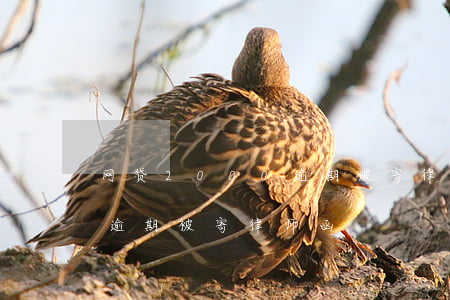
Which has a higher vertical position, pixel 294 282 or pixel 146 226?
pixel 146 226

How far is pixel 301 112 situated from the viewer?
13.5 ft

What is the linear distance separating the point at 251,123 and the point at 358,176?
1459mm

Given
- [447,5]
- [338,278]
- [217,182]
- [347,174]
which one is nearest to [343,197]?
[347,174]

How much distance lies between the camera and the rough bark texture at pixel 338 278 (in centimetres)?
297

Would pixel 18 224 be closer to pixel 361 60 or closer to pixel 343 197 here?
pixel 343 197

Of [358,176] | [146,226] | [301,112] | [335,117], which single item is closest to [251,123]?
[301,112]

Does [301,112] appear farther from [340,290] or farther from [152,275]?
[152,275]

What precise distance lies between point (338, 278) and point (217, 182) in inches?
32.3

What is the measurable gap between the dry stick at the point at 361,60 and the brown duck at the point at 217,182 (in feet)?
5.62

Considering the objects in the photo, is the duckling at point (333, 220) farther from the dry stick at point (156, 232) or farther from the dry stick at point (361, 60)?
the dry stick at point (361, 60)

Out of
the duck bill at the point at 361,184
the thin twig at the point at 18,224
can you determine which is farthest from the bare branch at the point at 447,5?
the thin twig at the point at 18,224

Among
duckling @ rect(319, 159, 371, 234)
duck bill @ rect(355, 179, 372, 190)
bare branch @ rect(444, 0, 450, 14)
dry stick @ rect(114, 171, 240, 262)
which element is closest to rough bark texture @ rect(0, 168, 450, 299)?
dry stick @ rect(114, 171, 240, 262)

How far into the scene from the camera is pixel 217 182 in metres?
3.44

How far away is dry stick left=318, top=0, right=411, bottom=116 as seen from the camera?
18.6 ft
